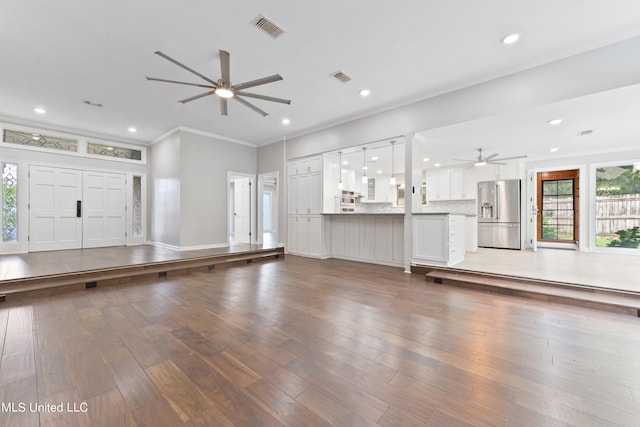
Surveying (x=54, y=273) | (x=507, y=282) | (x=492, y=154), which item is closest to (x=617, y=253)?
(x=492, y=154)

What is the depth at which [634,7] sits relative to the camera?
96.8 inches

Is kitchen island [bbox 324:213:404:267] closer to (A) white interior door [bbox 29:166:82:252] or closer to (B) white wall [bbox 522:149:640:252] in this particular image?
(B) white wall [bbox 522:149:640:252]

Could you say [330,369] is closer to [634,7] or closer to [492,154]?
[634,7]

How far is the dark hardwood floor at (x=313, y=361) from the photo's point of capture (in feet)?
4.25

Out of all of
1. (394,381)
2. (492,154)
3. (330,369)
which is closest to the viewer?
(394,381)

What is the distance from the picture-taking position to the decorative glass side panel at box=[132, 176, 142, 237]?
23.4 feet

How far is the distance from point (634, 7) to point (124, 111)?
7523mm

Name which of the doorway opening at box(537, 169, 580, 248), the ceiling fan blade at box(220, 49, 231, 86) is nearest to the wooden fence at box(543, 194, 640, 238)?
the doorway opening at box(537, 169, 580, 248)

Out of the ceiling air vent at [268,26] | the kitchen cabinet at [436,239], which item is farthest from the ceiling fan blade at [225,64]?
→ the kitchen cabinet at [436,239]

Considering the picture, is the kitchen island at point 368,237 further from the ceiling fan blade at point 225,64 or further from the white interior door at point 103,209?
the white interior door at point 103,209

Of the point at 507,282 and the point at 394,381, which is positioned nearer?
the point at 394,381

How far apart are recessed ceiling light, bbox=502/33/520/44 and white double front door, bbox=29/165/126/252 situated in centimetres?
863

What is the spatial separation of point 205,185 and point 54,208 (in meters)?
3.45

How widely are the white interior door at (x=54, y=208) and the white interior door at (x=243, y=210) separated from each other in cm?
381
